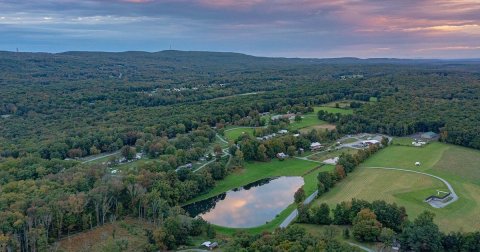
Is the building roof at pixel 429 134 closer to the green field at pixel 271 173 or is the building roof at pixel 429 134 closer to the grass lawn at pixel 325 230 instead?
the green field at pixel 271 173

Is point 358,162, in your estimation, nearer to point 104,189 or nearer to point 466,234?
point 466,234

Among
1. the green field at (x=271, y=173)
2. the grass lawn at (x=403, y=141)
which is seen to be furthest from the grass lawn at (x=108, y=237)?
the grass lawn at (x=403, y=141)

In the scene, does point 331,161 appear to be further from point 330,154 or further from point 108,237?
point 108,237

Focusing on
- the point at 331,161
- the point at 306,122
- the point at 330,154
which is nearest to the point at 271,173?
the point at 331,161

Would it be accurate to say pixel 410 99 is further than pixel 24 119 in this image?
Yes

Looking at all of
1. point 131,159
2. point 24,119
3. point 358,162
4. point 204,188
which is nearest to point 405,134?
point 358,162
